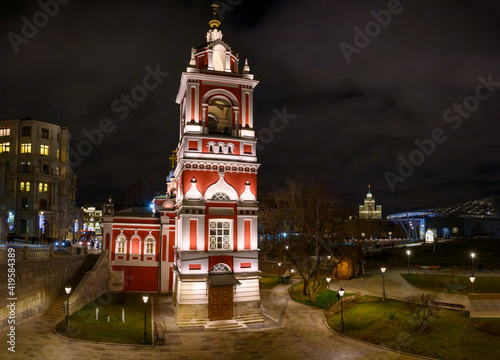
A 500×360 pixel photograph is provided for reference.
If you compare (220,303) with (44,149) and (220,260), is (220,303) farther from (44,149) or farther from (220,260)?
(44,149)

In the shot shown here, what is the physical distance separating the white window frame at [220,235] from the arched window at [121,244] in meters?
11.8

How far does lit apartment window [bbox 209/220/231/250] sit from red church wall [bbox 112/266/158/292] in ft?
34.4

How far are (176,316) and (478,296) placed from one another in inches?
731

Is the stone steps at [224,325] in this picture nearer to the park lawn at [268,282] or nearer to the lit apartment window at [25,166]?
the park lawn at [268,282]

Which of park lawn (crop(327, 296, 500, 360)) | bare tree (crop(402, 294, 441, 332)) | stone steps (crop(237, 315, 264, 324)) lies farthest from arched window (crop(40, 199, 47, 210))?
bare tree (crop(402, 294, 441, 332))

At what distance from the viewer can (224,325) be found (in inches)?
989

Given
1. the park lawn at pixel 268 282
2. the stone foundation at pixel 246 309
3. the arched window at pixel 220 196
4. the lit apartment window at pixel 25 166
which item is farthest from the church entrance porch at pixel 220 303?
the lit apartment window at pixel 25 166

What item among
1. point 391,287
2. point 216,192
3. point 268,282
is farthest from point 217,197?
point 268,282

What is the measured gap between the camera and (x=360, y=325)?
23281mm

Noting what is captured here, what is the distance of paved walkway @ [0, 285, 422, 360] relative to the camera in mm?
18392

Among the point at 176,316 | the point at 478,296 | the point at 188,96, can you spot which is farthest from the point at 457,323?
the point at 188,96

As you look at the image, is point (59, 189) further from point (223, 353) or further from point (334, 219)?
point (223, 353)

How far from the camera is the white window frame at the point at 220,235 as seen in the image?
1078 inches

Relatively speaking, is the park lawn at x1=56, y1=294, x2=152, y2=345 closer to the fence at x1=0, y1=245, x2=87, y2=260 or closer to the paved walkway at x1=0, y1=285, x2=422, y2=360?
the paved walkway at x1=0, y1=285, x2=422, y2=360
